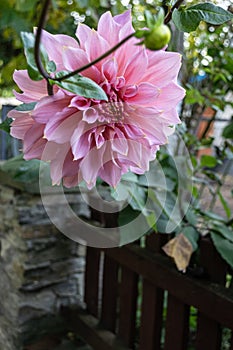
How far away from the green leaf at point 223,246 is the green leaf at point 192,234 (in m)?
0.04

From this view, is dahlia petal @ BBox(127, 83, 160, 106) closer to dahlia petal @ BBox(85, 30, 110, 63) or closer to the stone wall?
dahlia petal @ BBox(85, 30, 110, 63)

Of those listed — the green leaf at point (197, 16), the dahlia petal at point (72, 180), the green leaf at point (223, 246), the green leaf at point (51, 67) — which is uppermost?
the green leaf at point (197, 16)

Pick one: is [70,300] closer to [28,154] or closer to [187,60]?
[187,60]

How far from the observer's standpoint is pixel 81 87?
267 millimetres

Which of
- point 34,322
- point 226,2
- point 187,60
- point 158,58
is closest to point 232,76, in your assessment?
point 187,60

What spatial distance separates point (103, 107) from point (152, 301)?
1143 mm

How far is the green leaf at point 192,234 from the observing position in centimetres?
105

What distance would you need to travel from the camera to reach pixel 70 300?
172 centimetres

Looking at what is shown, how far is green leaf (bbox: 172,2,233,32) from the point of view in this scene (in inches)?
13.5

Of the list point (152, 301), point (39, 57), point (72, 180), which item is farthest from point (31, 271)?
point (39, 57)

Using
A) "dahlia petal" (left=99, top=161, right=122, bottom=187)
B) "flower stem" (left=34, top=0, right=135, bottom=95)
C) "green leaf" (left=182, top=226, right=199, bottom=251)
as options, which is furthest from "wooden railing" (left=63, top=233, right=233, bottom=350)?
"flower stem" (left=34, top=0, right=135, bottom=95)

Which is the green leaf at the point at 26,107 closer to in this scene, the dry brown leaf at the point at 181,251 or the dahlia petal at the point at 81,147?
the dahlia petal at the point at 81,147

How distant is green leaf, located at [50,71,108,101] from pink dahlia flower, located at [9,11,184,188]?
2cm

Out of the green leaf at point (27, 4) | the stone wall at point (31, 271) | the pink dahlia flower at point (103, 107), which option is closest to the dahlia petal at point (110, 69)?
the pink dahlia flower at point (103, 107)
